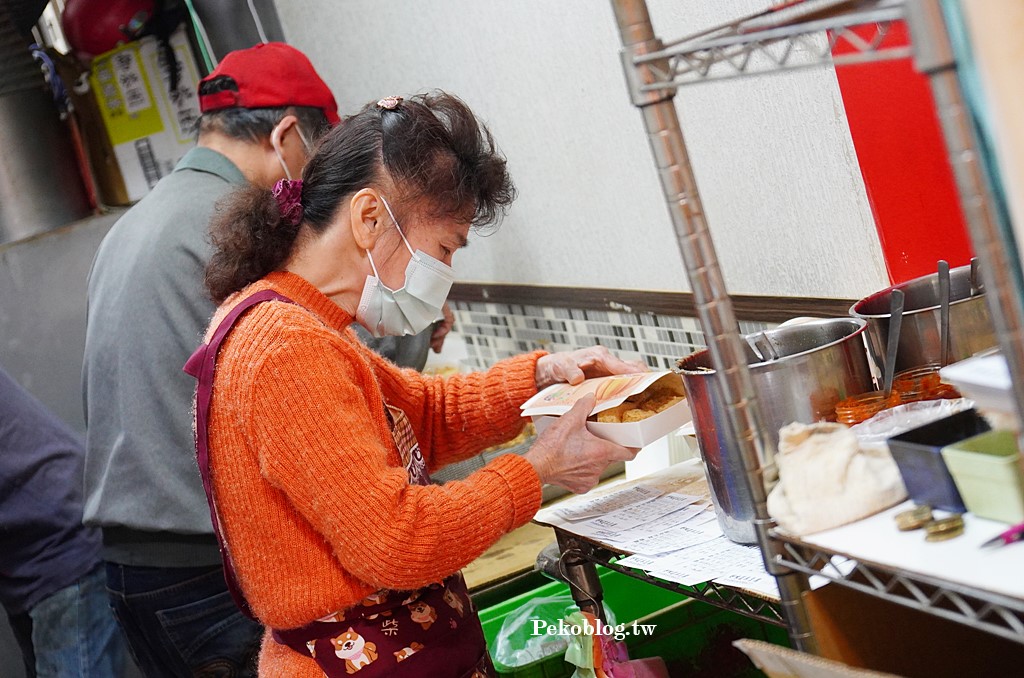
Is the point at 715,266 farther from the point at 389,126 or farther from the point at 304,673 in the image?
the point at 304,673

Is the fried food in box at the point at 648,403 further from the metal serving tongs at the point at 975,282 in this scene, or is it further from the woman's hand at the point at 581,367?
the metal serving tongs at the point at 975,282

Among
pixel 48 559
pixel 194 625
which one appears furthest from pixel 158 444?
pixel 48 559

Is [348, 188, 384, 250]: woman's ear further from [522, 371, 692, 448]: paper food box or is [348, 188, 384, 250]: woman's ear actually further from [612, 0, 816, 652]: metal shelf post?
[612, 0, 816, 652]: metal shelf post

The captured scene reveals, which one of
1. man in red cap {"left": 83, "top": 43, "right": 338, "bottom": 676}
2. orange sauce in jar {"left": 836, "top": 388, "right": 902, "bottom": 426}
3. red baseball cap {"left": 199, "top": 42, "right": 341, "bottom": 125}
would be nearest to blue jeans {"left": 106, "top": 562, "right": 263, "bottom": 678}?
man in red cap {"left": 83, "top": 43, "right": 338, "bottom": 676}

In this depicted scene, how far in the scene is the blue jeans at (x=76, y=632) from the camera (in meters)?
2.84

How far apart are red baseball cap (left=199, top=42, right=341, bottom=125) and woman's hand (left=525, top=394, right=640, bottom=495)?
1284 mm

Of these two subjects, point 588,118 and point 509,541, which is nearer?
point 588,118

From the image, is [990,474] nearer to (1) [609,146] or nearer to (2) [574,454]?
(2) [574,454]

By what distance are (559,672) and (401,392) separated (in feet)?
2.32

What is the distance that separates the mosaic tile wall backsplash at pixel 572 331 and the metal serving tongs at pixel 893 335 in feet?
2.39

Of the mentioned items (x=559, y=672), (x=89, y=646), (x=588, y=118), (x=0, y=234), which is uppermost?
(x=0, y=234)

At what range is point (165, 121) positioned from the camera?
4.53 meters

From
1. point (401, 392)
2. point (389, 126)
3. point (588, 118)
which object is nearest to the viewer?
point (389, 126)

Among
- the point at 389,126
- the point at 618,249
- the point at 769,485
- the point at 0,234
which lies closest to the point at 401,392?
the point at 389,126
